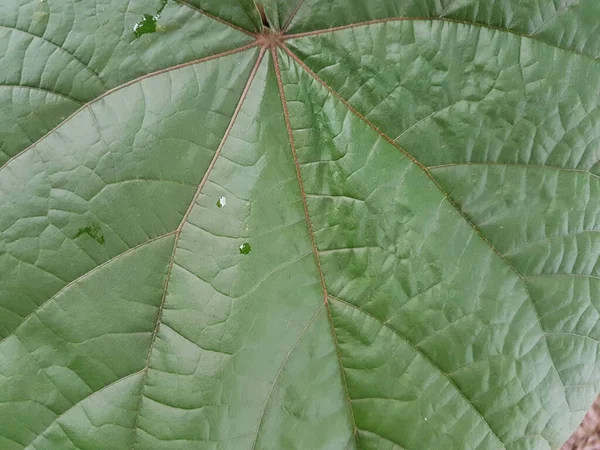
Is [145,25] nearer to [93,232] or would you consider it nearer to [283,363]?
[93,232]

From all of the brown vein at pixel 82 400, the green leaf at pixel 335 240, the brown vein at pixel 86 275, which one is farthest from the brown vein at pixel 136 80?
the brown vein at pixel 82 400

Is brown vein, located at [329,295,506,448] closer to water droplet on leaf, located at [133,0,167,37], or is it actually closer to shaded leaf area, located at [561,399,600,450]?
water droplet on leaf, located at [133,0,167,37]

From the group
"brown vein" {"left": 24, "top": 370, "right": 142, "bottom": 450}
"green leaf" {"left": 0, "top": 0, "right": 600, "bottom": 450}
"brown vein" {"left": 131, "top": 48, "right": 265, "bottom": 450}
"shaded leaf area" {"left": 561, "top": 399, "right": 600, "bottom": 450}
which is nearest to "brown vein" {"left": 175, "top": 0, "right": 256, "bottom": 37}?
"green leaf" {"left": 0, "top": 0, "right": 600, "bottom": 450}

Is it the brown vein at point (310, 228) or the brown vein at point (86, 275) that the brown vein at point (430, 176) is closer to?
the brown vein at point (310, 228)

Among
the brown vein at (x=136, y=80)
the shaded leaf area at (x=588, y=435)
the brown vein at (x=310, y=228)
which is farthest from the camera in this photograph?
the shaded leaf area at (x=588, y=435)

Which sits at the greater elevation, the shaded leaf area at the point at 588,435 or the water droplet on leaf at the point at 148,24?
the water droplet on leaf at the point at 148,24

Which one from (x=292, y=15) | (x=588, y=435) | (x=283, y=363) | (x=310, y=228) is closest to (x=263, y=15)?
(x=292, y=15)
